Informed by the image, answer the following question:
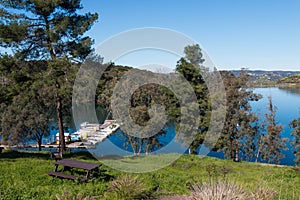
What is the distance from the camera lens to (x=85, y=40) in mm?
12992

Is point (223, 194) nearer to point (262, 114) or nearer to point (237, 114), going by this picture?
point (237, 114)

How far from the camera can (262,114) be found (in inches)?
1135

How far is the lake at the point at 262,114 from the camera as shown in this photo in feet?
77.3

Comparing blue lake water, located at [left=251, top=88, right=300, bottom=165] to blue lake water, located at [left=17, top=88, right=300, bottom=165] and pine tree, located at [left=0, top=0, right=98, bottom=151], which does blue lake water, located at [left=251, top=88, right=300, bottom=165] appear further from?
pine tree, located at [left=0, top=0, right=98, bottom=151]

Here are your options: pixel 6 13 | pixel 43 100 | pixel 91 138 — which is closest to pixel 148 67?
pixel 6 13

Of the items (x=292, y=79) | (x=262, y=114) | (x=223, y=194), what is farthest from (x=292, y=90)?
(x=223, y=194)

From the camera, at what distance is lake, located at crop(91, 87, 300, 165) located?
77.3 feet

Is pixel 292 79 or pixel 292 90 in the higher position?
pixel 292 79

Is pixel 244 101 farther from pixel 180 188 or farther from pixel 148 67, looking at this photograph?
pixel 180 188

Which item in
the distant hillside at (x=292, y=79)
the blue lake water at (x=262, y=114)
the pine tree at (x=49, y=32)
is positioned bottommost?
the blue lake water at (x=262, y=114)

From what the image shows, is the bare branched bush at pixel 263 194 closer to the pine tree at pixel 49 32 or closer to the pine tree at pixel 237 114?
the pine tree at pixel 49 32

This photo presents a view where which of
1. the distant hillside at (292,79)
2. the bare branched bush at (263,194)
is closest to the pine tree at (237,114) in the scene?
the bare branched bush at (263,194)

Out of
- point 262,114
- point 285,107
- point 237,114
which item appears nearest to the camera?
point 237,114

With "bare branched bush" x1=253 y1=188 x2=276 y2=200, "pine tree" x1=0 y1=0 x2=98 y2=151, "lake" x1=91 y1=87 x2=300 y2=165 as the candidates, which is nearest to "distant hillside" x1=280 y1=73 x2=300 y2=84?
"lake" x1=91 y1=87 x2=300 y2=165
